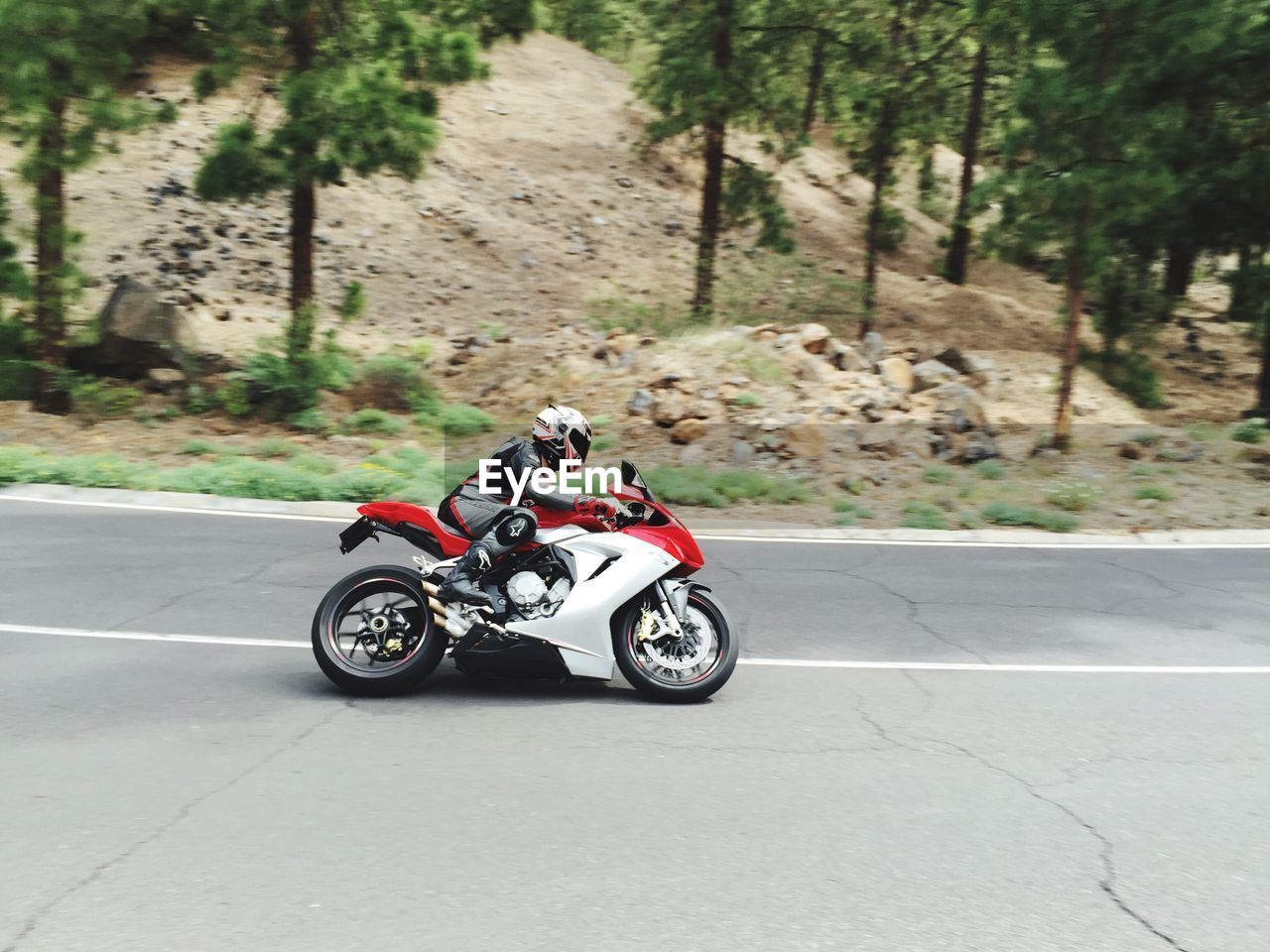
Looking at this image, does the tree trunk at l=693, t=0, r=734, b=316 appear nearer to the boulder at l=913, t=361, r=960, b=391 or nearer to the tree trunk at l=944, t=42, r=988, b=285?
the boulder at l=913, t=361, r=960, b=391

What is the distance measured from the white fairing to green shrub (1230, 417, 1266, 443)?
16371 millimetres

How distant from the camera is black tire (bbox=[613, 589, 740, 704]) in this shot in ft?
23.1

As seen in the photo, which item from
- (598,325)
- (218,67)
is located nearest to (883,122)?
(598,325)

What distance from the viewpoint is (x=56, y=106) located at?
19.4 m

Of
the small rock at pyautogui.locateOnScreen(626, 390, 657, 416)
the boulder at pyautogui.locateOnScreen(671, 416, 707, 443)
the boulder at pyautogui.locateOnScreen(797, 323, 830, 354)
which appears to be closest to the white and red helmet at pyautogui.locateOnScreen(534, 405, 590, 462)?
the boulder at pyautogui.locateOnScreen(671, 416, 707, 443)

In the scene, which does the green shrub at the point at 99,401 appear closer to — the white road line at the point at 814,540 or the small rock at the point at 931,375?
the white road line at the point at 814,540

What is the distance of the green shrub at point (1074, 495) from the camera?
623 inches

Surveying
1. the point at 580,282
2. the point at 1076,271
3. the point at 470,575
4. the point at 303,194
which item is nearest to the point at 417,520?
the point at 470,575

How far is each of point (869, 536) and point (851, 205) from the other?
98.3 feet

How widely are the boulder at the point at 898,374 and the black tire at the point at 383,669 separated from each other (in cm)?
1531

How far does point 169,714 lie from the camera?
6617 mm

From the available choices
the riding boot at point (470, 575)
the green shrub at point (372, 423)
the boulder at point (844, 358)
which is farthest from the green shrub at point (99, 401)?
the riding boot at point (470, 575)

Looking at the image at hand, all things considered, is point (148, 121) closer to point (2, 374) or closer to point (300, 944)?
point (2, 374)

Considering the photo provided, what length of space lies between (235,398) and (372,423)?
8.22 ft
